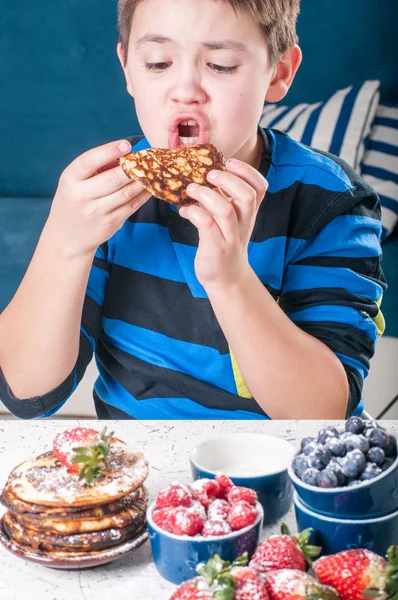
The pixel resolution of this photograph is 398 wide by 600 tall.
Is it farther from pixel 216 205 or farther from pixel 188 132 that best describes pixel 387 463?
pixel 188 132

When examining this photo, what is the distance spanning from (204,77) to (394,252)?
1.56 m

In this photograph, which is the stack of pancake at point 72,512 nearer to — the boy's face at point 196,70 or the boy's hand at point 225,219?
the boy's hand at point 225,219

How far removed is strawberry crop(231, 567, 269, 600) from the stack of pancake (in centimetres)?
17

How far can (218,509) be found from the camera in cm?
79

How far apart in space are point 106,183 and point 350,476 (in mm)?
564

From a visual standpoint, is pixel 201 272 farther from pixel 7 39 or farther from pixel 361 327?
pixel 7 39

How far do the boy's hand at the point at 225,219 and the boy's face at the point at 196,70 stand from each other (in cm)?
13

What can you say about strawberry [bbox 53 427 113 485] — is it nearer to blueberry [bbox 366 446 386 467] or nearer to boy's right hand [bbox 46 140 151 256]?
blueberry [bbox 366 446 386 467]

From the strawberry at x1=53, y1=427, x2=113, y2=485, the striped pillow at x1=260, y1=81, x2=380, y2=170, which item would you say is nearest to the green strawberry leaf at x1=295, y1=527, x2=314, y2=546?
the strawberry at x1=53, y1=427, x2=113, y2=485

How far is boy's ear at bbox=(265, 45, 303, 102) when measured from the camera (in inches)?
55.7

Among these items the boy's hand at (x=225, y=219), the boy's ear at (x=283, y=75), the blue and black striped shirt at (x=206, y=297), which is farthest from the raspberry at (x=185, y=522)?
the boy's ear at (x=283, y=75)

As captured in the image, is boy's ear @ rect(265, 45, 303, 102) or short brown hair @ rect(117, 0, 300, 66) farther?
boy's ear @ rect(265, 45, 303, 102)

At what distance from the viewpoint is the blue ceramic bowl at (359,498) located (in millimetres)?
781

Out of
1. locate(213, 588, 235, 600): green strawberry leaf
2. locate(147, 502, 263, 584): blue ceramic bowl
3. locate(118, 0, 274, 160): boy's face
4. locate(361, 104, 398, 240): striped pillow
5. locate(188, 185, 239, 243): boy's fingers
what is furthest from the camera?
locate(361, 104, 398, 240): striped pillow
